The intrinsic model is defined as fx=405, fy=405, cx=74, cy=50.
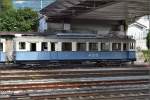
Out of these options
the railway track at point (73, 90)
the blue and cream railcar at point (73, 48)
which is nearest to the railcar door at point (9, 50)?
the blue and cream railcar at point (73, 48)

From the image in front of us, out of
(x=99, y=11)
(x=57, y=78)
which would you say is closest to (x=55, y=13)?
(x=99, y=11)

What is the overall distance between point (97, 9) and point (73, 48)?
5090 mm

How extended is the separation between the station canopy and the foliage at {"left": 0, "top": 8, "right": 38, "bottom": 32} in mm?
6549

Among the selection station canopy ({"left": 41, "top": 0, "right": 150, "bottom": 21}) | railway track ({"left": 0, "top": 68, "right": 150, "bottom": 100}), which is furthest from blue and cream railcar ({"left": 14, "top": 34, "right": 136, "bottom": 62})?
railway track ({"left": 0, "top": 68, "right": 150, "bottom": 100})

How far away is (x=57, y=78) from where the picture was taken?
55.9ft

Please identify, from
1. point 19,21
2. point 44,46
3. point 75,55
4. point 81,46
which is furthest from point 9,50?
point 19,21

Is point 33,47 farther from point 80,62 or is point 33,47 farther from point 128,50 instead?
point 128,50

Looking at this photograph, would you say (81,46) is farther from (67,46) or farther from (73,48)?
(67,46)

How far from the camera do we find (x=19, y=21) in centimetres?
4447

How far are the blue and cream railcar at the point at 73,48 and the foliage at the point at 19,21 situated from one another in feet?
51.5

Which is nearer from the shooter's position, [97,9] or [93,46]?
[93,46]

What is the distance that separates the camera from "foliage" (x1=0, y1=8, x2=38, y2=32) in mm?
42438

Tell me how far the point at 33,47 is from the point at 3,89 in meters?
12.9

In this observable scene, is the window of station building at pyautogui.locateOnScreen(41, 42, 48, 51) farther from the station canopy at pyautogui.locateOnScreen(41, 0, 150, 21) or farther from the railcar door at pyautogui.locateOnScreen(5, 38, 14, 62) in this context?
the station canopy at pyautogui.locateOnScreen(41, 0, 150, 21)
